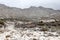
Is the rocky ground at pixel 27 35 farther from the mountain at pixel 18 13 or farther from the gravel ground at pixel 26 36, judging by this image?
the mountain at pixel 18 13

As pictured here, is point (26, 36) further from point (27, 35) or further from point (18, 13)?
point (18, 13)

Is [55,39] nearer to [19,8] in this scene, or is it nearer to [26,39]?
[26,39]

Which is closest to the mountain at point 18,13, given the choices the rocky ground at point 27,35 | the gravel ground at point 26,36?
the rocky ground at point 27,35

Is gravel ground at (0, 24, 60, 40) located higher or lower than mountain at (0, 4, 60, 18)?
higher

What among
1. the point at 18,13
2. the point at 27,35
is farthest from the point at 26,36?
the point at 18,13

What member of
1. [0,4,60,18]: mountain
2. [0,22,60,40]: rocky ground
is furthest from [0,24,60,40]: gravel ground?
[0,4,60,18]: mountain

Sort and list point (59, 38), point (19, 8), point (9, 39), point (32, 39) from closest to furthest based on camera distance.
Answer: point (9, 39) < point (32, 39) < point (59, 38) < point (19, 8)

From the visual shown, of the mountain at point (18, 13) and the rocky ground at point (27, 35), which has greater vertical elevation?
the rocky ground at point (27, 35)

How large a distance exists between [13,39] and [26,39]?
5.80ft

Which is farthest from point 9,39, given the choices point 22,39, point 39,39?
point 39,39

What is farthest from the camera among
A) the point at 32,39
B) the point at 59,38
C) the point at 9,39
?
the point at 59,38

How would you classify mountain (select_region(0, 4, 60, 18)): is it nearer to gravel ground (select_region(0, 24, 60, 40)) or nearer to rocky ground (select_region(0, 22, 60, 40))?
rocky ground (select_region(0, 22, 60, 40))

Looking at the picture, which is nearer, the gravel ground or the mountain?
the gravel ground

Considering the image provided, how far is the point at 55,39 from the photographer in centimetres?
1839
